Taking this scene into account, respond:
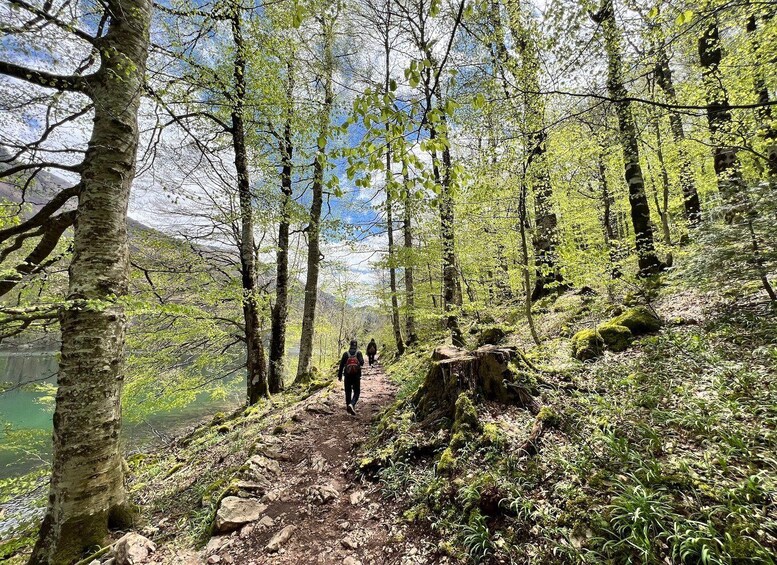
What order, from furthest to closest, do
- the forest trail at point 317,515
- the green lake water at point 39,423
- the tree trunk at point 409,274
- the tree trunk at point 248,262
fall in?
the tree trunk at point 409,274 < the tree trunk at point 248,262 < the green lake water at point 39,423 < the forest trail at point 317,515

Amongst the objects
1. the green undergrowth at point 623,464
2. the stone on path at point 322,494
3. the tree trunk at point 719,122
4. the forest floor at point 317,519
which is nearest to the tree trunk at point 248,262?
the forest floor at point 317,519

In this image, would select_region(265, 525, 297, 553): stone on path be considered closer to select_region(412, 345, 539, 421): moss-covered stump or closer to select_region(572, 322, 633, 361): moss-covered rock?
select_region(412, 345, 539, 421): moss-covered stump

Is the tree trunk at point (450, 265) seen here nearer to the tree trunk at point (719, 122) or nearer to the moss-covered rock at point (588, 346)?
the moss-covered rock at point (588, 346)

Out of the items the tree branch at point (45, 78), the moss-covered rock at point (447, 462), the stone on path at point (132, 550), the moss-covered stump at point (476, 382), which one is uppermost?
the tree branch at point (45, 78)

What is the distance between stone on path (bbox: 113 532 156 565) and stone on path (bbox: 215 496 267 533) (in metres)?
0.61

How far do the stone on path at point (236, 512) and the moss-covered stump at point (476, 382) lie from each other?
253 cm

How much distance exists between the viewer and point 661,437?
3090 mm

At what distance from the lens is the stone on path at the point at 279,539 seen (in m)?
3.24

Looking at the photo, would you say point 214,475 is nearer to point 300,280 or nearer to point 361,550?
point 361,550

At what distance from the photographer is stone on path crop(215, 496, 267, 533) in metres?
3.48

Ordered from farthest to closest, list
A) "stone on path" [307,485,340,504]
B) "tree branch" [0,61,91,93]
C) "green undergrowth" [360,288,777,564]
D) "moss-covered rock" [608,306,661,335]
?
"moss-covered rock" [608,306,661,335]
"stone on path" [307,485,340,504]
"tree branch" [0,61,91,93]
"green undergrowth" [360,288,777,564]

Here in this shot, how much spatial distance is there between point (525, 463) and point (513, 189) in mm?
5834

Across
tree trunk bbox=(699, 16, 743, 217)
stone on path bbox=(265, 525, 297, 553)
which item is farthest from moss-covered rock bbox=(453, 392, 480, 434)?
tree trunk bbox=(699, 16, 743, 217)

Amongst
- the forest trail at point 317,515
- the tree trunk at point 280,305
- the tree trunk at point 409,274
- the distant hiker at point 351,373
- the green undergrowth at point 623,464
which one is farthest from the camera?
the tree trunk at point 409,274
